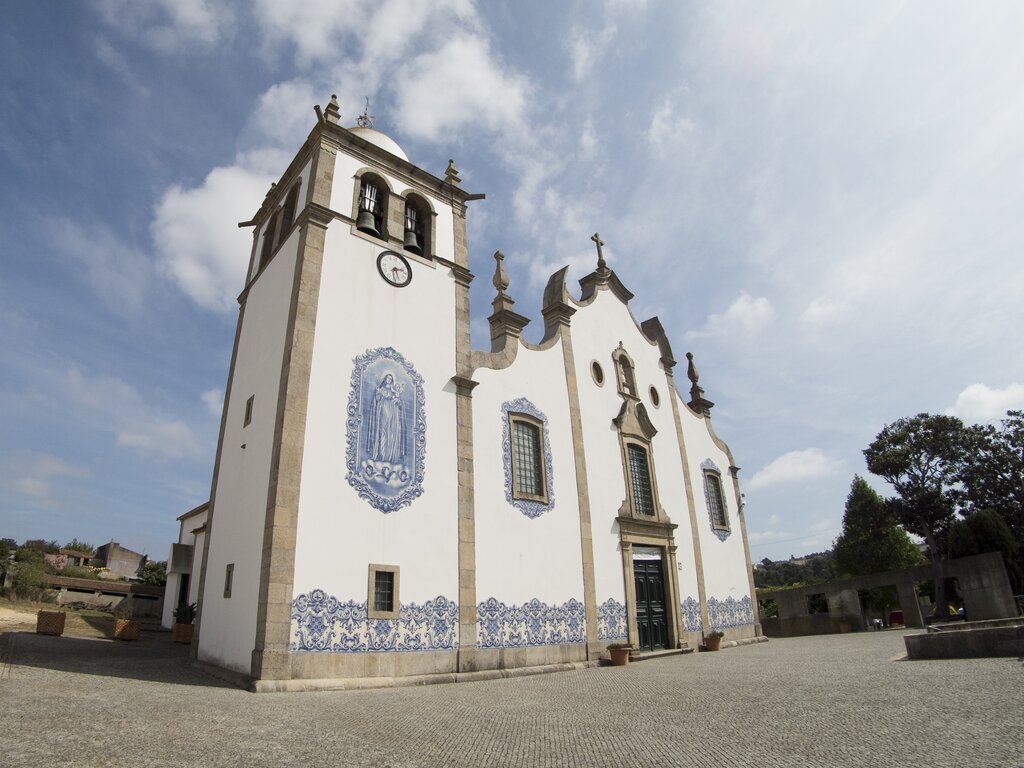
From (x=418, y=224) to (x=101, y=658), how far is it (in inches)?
427

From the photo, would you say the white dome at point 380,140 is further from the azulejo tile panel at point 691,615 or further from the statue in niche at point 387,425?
the azulejo tile panel at point 691,615

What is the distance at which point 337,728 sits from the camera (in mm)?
5719

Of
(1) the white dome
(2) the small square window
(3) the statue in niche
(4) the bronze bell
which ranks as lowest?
(2) the small square window

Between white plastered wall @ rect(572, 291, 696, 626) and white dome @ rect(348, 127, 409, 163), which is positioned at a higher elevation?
white dome @ rect(348, 127, 409, 163)

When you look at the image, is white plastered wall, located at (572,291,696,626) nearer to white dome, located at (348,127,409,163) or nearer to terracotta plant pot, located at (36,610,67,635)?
white dome, located at (348,127,409,163)

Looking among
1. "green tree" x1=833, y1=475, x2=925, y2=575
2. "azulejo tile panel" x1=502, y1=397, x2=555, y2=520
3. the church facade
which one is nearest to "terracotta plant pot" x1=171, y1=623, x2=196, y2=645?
the church facade

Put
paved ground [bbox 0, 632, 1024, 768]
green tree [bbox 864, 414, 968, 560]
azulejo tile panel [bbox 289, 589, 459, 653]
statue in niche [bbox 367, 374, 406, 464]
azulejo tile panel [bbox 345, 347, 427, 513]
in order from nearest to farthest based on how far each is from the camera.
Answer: paved ground [bbox 0, 632, 1024, 768] < azulejo tile panel [bbox 289, 589, 459, 653] < azulejo tile panel [bbox 345, 347, 427, 513] < statue in niche [bbox 367, 374, 406, 464] < green tree [bbox 864, 414, 968, 560]

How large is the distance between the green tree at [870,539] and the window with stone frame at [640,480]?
29.5 meters

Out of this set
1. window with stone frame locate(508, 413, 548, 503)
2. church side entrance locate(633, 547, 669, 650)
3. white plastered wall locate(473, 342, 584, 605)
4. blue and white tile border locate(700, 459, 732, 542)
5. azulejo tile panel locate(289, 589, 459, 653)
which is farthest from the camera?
blue and white tile border locate(700, 459, 732, 542)

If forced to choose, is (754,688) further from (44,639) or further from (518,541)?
(44,639)

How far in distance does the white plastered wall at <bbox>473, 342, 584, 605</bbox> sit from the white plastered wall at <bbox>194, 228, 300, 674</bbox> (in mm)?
4085

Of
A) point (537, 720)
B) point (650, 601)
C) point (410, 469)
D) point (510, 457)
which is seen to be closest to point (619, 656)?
point (650, 601)

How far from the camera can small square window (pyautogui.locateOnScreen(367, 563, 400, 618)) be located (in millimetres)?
9938

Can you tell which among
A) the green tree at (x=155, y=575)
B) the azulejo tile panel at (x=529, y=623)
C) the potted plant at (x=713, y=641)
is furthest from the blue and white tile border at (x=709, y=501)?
the green tree at (x=155, y=575)
